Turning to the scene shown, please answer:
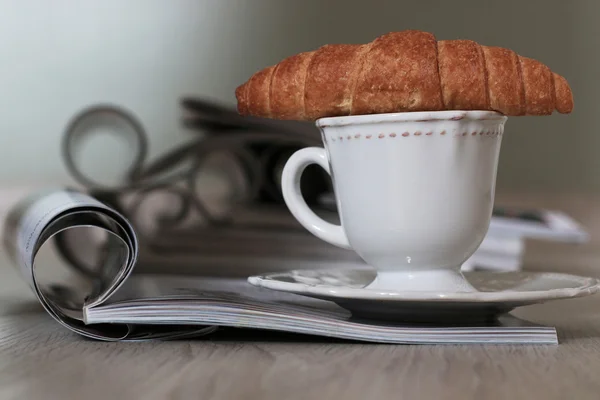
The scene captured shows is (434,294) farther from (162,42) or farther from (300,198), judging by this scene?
(162,42)

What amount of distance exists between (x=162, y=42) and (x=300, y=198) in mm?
1261

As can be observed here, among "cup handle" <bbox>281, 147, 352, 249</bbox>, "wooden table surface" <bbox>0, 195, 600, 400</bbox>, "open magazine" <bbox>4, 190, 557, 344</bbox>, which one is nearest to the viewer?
"wooden table surface" <bbox>0, 195, 600, 400</bbox>

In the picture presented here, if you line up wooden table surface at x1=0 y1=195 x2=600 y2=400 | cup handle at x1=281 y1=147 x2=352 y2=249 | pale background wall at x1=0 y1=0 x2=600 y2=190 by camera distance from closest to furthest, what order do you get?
1. wooden table surface at x1=0 y1=195 x2=600 y2=400
2. cup handle at x1=281 y1=147 x2=352 y2=249
3. pale background wall at x1=0 y1=0 x2=600 y2=190

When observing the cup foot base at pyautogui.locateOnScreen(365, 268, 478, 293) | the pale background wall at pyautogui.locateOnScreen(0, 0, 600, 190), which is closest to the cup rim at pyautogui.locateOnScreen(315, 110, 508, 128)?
the cup foot base at pyautogui.locateOnScreen(365, 268, 478, 293)

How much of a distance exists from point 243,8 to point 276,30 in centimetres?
10

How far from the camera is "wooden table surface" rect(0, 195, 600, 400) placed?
40 centimetres

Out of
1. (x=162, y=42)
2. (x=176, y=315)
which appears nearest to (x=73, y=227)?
(x=176, y=315)

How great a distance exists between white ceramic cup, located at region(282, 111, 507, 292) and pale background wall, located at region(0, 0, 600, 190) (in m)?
1.23

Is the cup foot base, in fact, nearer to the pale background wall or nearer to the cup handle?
the cup handle

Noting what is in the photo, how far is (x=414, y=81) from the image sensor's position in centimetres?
52

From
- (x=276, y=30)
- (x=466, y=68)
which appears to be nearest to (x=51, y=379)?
(x=466, y=68)

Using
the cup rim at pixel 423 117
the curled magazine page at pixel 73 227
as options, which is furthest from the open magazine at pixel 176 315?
the cup rim at pixel 423 117

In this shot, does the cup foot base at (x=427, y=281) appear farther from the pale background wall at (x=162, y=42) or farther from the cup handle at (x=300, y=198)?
the pale background wall at (x=162, y=42)

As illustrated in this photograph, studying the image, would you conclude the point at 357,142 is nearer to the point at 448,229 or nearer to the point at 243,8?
the point at 448,229
